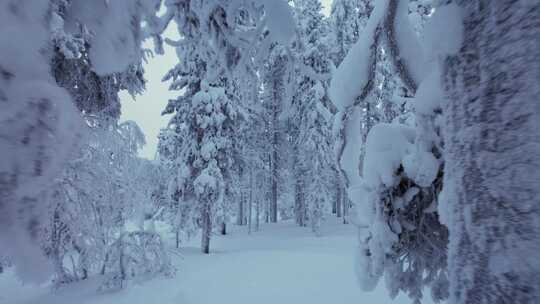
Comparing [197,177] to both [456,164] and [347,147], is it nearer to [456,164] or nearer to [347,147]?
[347,147]

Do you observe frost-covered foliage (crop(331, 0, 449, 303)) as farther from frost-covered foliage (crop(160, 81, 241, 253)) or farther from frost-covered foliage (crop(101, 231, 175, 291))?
frost-covered foliage (crop(160, 81, 241, 253))

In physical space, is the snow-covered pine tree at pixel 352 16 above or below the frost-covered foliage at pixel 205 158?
above

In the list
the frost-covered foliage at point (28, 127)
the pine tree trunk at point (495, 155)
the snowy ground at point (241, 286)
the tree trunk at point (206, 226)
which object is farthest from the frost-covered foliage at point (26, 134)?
the tree trunk at point (206, 226)

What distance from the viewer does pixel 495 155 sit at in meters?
1.26

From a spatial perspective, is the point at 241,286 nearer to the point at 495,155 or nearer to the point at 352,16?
the point at 495,155

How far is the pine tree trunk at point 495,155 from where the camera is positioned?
113 cm

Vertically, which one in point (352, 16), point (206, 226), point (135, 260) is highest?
point (352, 16)

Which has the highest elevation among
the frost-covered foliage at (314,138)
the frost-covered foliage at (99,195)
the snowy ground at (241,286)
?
the frost-covered foliage at (314,138)

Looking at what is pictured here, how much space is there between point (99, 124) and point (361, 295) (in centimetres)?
768

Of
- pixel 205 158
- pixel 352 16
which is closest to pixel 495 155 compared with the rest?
pixel 205 158

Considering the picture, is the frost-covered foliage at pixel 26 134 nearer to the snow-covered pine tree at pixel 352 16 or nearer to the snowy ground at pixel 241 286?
the snowy ground at pixel 241 286

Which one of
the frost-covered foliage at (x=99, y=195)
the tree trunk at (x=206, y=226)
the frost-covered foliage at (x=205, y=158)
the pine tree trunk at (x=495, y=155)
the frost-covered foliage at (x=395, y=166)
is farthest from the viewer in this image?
the tree trunk at (x=206, y=226)

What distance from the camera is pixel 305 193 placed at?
85.5 feet

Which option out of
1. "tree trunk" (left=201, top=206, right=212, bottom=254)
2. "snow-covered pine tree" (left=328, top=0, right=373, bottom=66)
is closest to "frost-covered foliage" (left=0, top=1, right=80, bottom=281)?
"tree trunk" (left=201, top=206, right=212, bottom=254)
